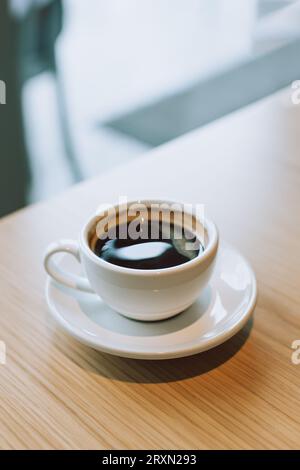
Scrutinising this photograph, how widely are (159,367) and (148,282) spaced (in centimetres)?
8

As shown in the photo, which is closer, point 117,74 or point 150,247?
point 150,247

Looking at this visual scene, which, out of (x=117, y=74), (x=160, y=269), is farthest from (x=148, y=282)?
(x=117, y=74)

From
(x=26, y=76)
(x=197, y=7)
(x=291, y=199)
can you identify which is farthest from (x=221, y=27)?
(x=291, y=199)

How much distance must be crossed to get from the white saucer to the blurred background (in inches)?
47.5

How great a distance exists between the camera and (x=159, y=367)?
1.70 feet

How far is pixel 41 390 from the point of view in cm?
50

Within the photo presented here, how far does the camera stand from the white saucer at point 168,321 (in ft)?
1.63

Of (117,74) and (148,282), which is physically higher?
(148,282)

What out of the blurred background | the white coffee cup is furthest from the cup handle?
the blurred background

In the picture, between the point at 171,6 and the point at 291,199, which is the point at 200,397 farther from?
the point at 171,6

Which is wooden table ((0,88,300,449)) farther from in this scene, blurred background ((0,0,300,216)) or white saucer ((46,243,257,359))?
blurred background ((0,0,300,216))

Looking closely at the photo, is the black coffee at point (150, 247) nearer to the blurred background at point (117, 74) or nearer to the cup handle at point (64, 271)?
the cup handle at point (64, 271)

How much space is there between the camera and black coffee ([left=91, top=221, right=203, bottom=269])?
0.51 m

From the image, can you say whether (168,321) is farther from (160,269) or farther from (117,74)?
(117,74)
